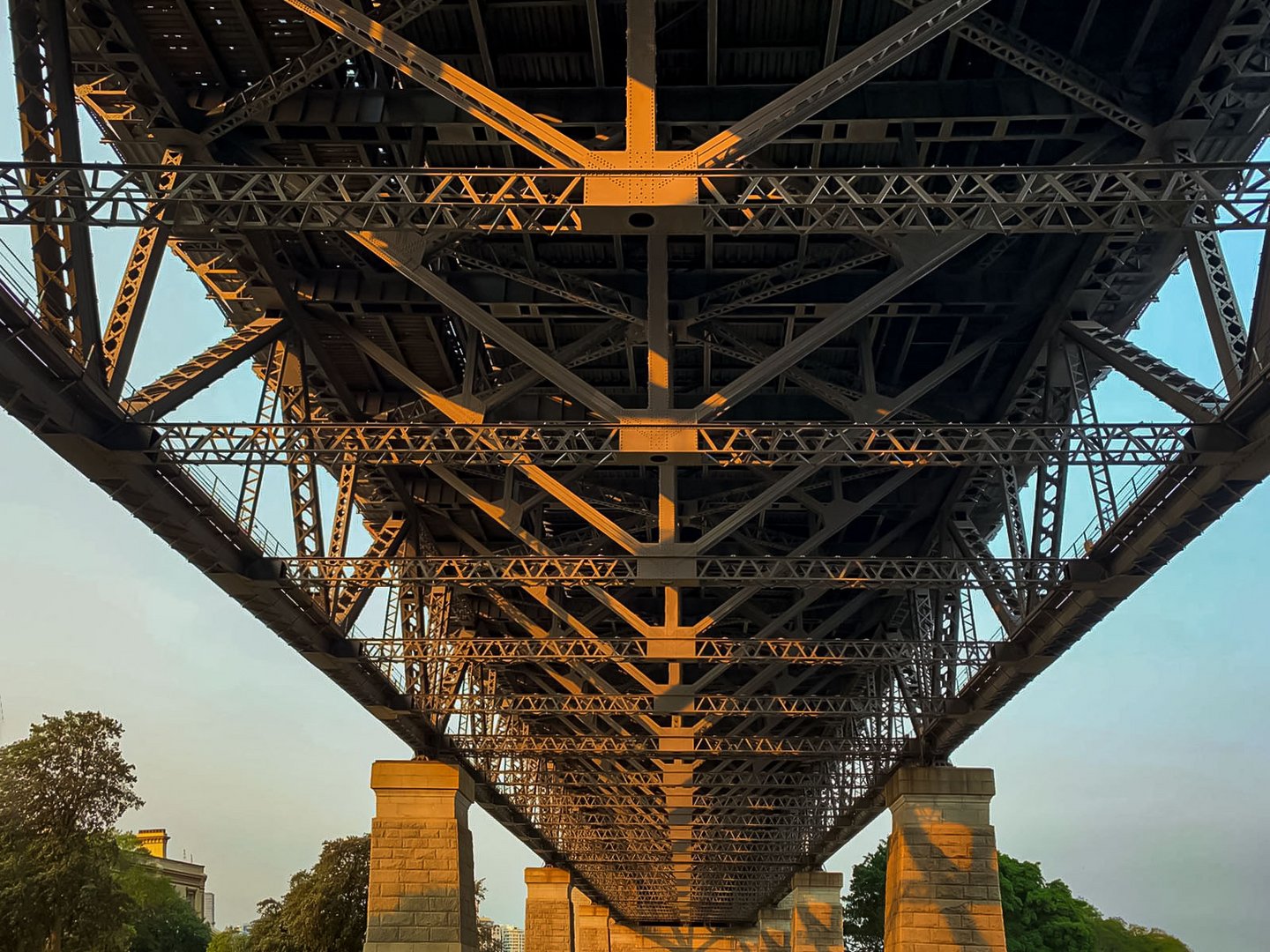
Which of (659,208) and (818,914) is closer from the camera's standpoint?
(659,208)

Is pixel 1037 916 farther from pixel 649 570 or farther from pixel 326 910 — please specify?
pixel 649 570

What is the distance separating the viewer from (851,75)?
1236 centimetres

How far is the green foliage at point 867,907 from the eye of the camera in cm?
9969

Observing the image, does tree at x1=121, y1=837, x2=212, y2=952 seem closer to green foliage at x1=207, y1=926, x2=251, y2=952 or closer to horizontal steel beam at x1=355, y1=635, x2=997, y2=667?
green foliage at x1=207, y1=926, x2=251, y2=952

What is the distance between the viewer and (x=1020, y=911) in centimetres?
8694

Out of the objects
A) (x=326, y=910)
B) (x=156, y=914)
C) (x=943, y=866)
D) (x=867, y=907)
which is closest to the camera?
(x=943, y=866)

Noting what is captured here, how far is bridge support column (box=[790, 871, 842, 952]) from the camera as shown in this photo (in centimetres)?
5997

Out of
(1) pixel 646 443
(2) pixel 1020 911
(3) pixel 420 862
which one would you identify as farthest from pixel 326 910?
(1) pixel 646 443

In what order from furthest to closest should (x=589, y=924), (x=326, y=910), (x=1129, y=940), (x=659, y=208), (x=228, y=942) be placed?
(x=1129, y=940), (x=228, y=942), (x=589, y=924), (x=326, y=910), (x=659, y=208)

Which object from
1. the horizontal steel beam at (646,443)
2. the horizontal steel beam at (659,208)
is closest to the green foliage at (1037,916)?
the horizontal steel beam at (646,443)

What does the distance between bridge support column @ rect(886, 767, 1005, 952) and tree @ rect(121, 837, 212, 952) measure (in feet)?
184

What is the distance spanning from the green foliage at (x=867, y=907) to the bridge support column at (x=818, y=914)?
4007cm

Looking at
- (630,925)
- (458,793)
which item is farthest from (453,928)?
(630,925)

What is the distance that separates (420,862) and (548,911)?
1296 inches
